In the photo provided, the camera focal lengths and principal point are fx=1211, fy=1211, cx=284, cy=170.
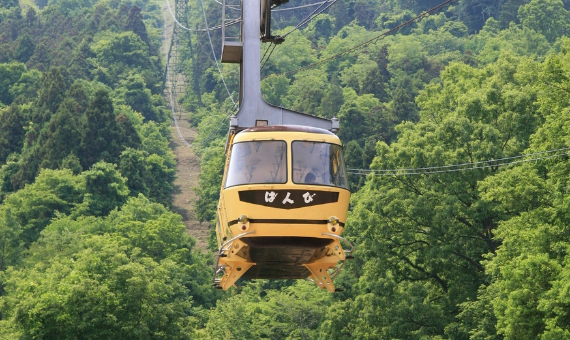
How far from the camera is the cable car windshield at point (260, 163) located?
23.6m

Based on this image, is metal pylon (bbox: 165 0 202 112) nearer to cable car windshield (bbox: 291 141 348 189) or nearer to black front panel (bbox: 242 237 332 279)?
black front panel (bbox: 242 237 332 279)

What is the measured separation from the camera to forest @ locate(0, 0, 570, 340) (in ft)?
132

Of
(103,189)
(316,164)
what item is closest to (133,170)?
(103,189)

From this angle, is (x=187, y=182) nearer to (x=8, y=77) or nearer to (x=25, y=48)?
(x=8, y=77)

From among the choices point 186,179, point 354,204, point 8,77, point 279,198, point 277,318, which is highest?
point 279,198

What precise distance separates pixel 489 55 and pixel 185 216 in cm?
3893

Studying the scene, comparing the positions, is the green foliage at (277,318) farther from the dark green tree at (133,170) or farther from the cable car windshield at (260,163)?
the cable car windshield at (260,163)

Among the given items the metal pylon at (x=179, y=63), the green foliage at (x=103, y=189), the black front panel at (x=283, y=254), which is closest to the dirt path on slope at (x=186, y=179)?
the green foliage at (x=103, y=189)

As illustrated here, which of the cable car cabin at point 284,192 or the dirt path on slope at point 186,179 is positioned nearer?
the cable car cabin at point 284,192

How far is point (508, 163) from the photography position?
45156 millimetres

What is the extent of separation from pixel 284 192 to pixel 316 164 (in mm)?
982

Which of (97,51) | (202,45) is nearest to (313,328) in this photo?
(97,51)

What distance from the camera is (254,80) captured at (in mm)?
29047

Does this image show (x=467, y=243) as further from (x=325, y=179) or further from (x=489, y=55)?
(x=489, y=55)
